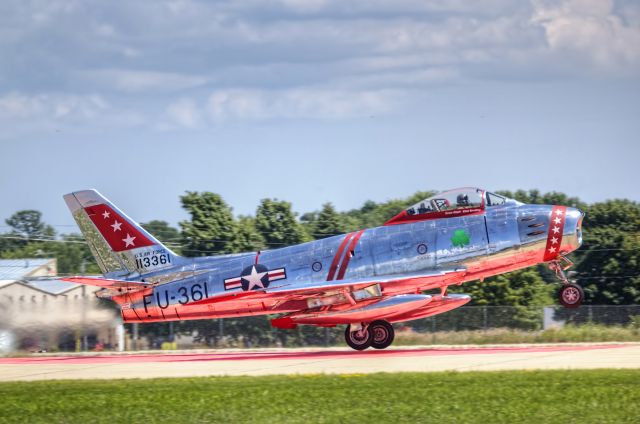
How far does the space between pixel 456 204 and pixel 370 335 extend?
165 inches

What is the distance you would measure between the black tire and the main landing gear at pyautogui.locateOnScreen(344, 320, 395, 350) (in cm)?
461

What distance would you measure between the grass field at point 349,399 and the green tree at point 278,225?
34654 millimetres

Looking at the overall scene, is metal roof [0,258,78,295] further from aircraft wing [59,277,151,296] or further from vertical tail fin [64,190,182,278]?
aircraft wing [59,277,151,296]

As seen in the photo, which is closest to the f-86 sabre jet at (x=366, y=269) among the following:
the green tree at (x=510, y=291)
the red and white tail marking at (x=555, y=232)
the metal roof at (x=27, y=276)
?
the red and white tail marking at (x=555, y=232)

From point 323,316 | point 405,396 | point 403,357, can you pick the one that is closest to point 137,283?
point 323,316

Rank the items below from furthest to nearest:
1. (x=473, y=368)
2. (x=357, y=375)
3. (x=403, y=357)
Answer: (x=403, y=357) < (x=473, y=368) < (x=357, y=375)

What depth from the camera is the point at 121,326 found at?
110 feet

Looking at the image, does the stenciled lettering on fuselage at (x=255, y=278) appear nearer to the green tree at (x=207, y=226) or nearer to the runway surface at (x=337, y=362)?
the runway surface at (x=337, y=362)

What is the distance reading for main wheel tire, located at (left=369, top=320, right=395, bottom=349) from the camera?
26.5 m

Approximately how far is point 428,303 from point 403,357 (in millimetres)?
1994

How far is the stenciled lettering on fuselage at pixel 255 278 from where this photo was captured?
2719cm

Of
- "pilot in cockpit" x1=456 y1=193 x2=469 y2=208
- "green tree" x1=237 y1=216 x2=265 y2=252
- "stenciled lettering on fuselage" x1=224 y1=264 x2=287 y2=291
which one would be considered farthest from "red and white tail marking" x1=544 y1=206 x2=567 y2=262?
"green tree" x1=237 y1=216 x2=265 y2=252

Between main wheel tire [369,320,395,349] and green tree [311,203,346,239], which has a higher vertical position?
green tree [311,203,346,239]

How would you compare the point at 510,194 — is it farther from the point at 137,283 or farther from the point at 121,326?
the point at 137,283
